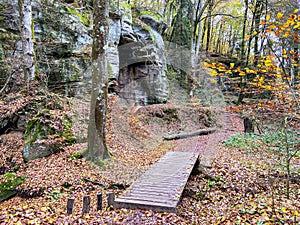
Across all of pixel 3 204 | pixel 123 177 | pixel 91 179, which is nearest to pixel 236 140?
pixel 123 177

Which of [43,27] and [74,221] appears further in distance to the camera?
[43,27]

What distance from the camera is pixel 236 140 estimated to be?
9.95 meters

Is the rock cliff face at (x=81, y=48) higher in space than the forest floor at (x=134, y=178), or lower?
higher

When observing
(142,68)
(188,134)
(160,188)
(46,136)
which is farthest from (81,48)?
(160,188)

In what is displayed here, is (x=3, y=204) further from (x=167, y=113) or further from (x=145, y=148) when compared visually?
(x=167, y=113)

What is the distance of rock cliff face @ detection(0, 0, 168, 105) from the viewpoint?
10.2 m

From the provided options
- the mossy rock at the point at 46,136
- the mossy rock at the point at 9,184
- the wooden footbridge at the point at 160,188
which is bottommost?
the mossy rock at the point at 9,184

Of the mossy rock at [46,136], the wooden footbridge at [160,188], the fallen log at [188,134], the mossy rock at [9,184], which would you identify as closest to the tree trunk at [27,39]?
the mossy rock at [46,136]

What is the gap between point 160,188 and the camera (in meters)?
5.14

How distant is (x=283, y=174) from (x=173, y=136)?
5.97 m

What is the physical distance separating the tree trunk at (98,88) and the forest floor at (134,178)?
0.47 m

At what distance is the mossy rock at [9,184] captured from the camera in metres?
5.85

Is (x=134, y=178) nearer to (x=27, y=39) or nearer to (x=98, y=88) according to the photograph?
(x=98, y=88)

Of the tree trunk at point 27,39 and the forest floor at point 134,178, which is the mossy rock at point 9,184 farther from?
the tree trunk at point 27,39
